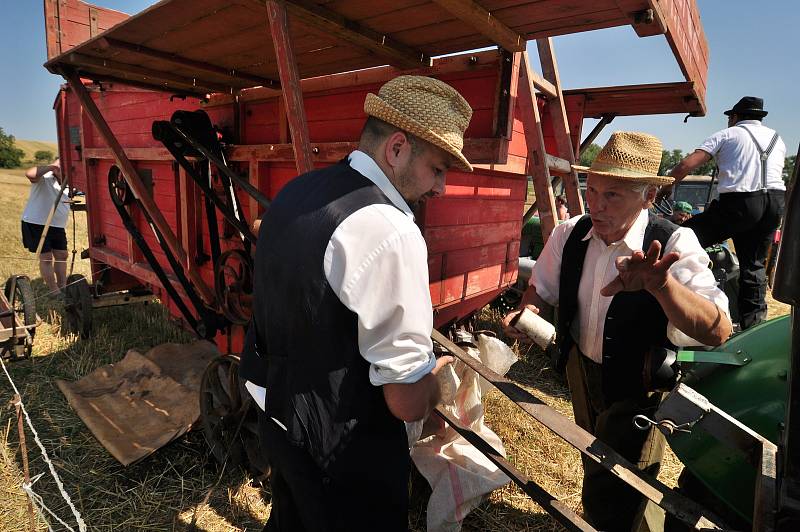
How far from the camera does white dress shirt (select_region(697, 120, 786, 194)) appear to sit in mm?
3883

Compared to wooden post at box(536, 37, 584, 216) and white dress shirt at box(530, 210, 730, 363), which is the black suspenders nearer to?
wooden post at box(536, 37, 584, 216)

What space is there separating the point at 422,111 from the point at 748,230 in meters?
4.13

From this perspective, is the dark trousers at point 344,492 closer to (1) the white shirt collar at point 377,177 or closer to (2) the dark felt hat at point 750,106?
(1) the white shirt collar at point 377,177

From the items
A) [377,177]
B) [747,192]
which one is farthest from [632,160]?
[747,192]

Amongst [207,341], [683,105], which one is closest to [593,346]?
[683,105]

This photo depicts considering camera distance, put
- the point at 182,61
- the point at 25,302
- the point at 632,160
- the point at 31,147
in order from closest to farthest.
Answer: the point at 632,160
the point at 182,61
the point at 25,302
the point at 31,147

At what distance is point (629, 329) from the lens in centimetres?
194

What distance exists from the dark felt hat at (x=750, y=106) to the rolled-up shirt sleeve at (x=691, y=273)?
3217 millimetres

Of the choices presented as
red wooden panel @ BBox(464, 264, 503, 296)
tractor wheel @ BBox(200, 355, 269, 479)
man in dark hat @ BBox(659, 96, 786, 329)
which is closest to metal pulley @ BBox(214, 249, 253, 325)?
tractor wheel @ BBox(200, 355, 269, 479)

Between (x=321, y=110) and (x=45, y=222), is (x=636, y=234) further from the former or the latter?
(x=45, y=222)

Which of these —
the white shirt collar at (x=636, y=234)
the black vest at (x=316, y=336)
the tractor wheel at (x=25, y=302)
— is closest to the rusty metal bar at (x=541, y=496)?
the black vest at (x=316, y=336)

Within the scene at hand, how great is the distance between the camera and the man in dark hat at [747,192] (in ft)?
12.8

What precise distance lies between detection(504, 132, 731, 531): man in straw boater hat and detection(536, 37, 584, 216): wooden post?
Result: 1.39m

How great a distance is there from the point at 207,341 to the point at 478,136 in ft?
10.6
